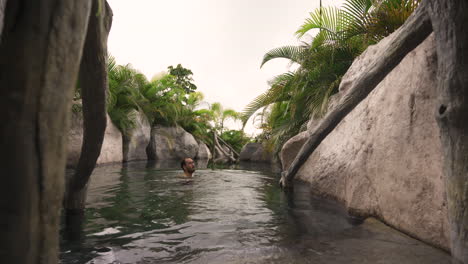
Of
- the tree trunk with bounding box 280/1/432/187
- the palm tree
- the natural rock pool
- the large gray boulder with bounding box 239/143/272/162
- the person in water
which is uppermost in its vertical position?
the palm tree

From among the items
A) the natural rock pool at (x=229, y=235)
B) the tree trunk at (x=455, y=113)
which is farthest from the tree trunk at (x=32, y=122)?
the tree trunk at (x=455, y=113)

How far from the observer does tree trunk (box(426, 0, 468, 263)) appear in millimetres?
1368

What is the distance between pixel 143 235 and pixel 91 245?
393mm

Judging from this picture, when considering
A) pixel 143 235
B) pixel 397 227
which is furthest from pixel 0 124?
pixel 397 227

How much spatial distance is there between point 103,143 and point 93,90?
8.20 m

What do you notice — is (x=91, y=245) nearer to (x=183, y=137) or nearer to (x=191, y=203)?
(x=191, y=203)

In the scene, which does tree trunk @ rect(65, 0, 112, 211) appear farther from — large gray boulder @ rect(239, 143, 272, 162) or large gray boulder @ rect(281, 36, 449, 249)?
large gray boulder @ rect(239, 143, 272, 162)

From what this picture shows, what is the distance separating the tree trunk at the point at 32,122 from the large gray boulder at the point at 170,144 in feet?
39.8

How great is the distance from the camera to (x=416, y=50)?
2.55 metres

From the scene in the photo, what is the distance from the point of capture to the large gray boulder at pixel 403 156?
6.52 ft

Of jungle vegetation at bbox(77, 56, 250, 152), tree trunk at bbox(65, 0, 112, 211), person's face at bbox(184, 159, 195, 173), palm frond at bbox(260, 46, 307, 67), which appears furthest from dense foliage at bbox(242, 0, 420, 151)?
tree trunk at bbox(65, 0, 112, 211)

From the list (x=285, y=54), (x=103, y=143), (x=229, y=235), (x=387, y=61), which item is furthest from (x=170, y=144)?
(x=387, y=61)

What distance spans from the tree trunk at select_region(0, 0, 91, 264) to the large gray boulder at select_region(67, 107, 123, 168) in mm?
6988

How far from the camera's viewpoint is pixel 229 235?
229 centimetres
